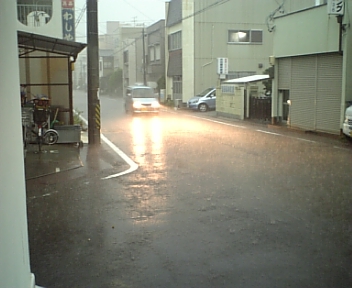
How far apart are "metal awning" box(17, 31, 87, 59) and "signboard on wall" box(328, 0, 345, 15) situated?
8325 mm

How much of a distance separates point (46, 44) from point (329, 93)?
10.3 metres

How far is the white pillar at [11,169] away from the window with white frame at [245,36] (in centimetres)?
3577

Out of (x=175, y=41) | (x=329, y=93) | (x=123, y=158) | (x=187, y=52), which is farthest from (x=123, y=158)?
(x=175, y=41)

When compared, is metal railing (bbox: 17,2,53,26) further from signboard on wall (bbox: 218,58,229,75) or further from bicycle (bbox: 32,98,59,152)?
signboard on wall (bbox: 218,58,229,75)

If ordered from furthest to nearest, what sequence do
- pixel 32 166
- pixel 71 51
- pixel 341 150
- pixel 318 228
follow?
pixel 71 51, pixel 341 150, pixel 32 166, pixel 318 228

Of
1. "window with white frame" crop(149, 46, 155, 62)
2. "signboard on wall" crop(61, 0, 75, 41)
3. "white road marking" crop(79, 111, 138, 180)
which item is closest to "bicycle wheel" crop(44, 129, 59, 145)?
"white road marking" crop(79, 111, 138, 180)

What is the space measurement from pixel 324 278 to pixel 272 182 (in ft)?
15.7

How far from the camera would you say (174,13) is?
1647 inches

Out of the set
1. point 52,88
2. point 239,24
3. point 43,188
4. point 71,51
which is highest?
point 239,24

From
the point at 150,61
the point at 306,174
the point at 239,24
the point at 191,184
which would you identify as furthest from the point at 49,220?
the point at 150,61

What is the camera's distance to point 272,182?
380 inches

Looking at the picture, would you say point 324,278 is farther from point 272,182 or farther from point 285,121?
point 285,121

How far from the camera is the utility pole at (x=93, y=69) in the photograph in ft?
49.9

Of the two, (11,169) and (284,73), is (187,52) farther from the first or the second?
(11,169)
